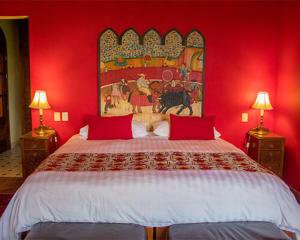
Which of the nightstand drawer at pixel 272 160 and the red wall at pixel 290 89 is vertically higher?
the red wall at pixel 290 89

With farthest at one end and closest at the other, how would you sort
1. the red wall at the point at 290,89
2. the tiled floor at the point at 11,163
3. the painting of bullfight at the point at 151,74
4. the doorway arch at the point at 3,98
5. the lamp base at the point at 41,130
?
the doorway arch at the point at 3,98 < the tiled floor at the point at 11,163 < the painting of bullfight at the point at 151,74 < the lamp base at the point at 41,130 < the red wall at the point at 290,89

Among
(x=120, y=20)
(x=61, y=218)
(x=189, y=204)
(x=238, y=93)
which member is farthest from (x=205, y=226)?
(x=120, y=20)

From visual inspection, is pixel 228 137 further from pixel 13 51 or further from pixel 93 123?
pixel 13 51

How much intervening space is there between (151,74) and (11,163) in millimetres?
2608

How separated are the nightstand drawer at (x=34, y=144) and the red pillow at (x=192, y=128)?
Result: 1.51 m

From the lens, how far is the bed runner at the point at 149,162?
267cm

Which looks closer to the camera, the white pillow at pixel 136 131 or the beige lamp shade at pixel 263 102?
the white pillow at pixel 136 131

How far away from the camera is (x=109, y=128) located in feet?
12.3

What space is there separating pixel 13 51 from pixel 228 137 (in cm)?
411

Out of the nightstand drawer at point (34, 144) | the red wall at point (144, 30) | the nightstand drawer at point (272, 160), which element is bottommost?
the nightstand drawer at point (272, 160)

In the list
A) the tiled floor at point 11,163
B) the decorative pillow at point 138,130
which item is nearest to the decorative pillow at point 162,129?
the decorative pillow at point 138,130

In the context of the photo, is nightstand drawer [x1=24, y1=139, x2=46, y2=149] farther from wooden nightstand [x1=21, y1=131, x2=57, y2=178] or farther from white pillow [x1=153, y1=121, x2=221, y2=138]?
white pillow [x1=153, y1=121, x2=221, y2=138]

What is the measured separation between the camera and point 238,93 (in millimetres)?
4227

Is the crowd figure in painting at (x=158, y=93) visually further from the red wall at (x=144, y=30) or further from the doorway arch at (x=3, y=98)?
the doorway arch at (x=3, y=98)
